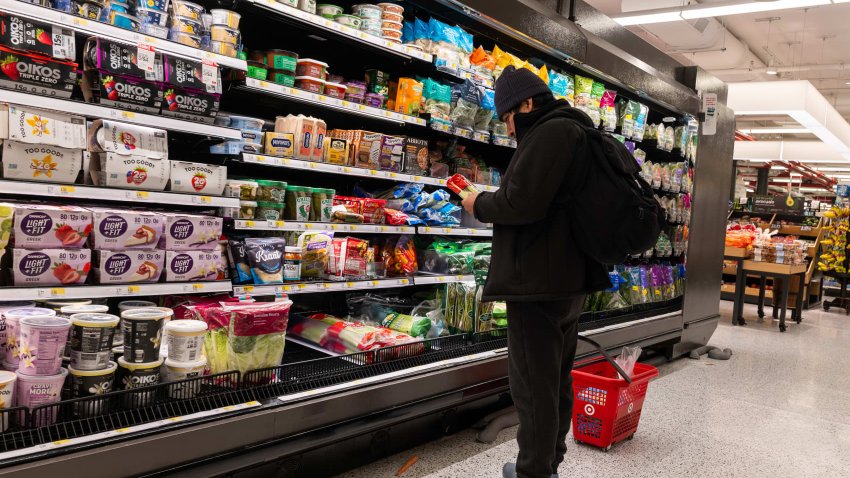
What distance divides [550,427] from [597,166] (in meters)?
0.96

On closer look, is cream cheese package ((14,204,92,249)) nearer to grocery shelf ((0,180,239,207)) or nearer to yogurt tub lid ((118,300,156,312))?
grocery shelf ((0,180,239,207))

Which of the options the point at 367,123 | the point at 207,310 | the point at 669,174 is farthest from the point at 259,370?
the point at 669,174

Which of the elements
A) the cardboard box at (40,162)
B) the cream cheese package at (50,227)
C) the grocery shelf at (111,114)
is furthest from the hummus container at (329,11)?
the cream cheese package at (50,227)

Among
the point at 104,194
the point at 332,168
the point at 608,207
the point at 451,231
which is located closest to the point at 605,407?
the point at 451,231

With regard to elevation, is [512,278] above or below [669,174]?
below

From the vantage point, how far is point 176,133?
2549mm

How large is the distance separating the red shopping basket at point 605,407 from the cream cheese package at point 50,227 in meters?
2.39

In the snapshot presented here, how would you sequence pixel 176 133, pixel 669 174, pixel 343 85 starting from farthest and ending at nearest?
pixel 669 174 → pixel 343 85 → pixel 176 133

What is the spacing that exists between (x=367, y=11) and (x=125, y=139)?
1380mm

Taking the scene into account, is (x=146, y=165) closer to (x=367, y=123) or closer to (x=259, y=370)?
(x=259, y=370)

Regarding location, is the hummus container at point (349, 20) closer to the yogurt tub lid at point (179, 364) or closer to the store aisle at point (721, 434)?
the yogurt tub lid at point (179, 364)

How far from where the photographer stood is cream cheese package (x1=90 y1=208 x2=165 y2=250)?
6.84ft

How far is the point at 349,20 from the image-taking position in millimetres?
2939

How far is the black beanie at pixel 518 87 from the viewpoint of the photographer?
2338mm
